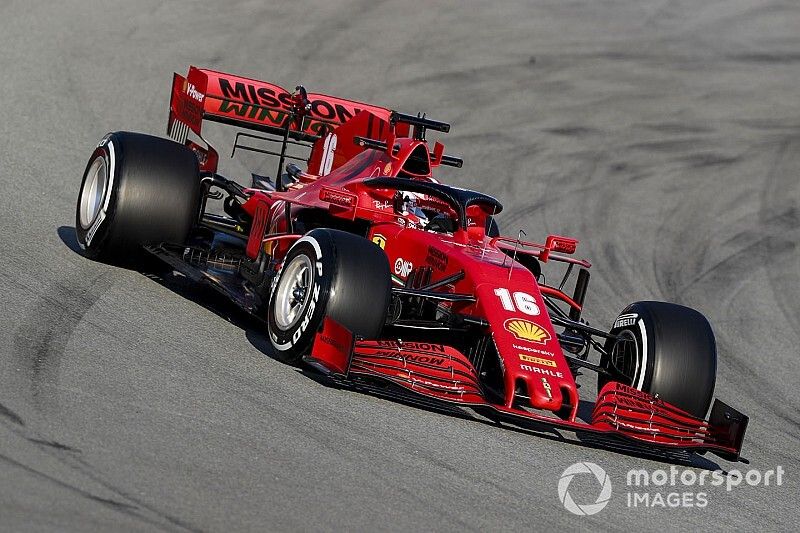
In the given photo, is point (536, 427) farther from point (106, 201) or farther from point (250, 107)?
point (250, 107)

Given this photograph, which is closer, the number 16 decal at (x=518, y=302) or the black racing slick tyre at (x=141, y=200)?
the number 16 decal at (x=518, y=302)

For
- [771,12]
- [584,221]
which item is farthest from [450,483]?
[771,12]

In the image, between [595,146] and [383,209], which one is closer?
[383,209]

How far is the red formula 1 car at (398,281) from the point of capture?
755 centimetres

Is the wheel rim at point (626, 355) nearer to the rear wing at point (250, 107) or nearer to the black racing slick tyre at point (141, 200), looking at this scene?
the black racing slick tyre at point (141, 200)

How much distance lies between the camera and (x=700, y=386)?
824cm

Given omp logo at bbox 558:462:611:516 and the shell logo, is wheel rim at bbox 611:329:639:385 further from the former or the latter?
omp logo at bbox 558:462:611:516

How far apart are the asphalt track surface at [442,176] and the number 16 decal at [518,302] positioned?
83 centimetres

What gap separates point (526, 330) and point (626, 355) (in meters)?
1.20

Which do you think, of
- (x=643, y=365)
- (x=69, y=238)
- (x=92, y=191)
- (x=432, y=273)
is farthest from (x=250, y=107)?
(x=643, y=365)

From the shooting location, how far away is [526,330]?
7.84m

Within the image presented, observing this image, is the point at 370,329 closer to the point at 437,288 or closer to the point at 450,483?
the point at 437,288

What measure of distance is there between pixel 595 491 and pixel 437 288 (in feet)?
7.08
